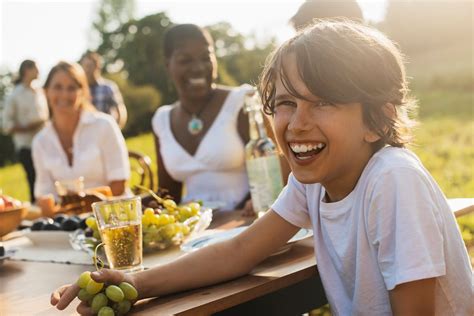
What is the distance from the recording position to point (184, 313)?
1.48 meters

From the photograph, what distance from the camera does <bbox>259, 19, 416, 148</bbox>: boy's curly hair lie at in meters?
1.61

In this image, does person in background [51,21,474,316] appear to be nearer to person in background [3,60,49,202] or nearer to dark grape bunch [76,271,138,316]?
dark grape bunch [76,271,138,316]

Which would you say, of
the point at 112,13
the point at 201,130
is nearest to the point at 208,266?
the point at 201,130

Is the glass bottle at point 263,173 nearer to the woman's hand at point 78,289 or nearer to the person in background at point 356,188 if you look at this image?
the person in background at point 356,188

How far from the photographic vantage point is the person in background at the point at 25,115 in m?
8.19

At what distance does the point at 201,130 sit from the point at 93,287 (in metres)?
2.19

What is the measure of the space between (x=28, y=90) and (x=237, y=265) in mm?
7150

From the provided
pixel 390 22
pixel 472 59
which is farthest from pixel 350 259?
pixel 390 22

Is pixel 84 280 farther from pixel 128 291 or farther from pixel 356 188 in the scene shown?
pixel 356 188

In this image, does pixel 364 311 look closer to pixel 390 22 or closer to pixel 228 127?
pixel 228 127

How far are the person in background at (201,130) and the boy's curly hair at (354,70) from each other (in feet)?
5.96

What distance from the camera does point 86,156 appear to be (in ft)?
13.8

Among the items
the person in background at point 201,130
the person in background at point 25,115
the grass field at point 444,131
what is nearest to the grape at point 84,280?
the grass field at point 444,131

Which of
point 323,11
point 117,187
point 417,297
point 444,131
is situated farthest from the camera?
point 444,131
